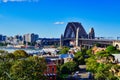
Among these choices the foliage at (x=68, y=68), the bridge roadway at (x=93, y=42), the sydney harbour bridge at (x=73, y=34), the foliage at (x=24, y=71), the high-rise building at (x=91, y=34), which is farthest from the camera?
the high-rise building at (x=91, y=34)

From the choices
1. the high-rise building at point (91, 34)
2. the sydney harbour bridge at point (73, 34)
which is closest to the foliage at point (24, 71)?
the sydney harbour bridge at point (73, 34)

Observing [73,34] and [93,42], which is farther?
[73,34]

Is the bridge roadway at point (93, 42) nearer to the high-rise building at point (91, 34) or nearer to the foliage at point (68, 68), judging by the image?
the high-rise building at point (91, 34)

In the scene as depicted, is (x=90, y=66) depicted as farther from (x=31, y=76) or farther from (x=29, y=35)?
(x=29, y=35)

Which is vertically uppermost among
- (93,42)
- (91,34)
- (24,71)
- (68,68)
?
(91,34)

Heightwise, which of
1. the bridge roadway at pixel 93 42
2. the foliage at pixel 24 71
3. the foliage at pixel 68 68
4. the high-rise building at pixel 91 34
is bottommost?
the foliage at pixel 68 68

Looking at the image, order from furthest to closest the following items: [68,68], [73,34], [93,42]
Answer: [73,34], [93,42], [68,68]

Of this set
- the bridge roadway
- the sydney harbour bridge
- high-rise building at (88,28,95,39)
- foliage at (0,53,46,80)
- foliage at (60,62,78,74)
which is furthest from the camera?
high-rise building at (88,28,95,39)

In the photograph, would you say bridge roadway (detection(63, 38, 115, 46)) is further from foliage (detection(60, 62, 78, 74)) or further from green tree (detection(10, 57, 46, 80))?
green tree (detection(10, 57, 46, 80))

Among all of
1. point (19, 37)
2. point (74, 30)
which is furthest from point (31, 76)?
point (19, 37)

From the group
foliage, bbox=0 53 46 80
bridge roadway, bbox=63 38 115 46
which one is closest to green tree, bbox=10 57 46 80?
foliage, bbox=0 53 46 80

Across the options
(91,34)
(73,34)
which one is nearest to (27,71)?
(91,34)

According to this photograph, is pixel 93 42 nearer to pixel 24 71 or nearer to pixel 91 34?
pixel 91 34
